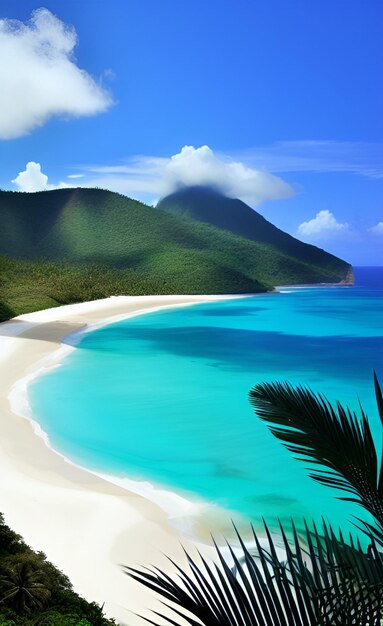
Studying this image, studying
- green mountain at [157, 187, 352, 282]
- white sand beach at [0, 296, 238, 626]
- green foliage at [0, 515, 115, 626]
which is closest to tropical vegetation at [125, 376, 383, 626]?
green foliage at [0, 515, 115, 626]

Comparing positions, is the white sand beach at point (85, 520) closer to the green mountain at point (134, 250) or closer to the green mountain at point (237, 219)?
the green mountain at point (134, 250)

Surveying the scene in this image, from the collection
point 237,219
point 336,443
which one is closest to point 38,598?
point 336,443

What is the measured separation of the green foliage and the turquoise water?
389cm

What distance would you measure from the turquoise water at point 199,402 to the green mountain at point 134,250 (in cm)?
2704

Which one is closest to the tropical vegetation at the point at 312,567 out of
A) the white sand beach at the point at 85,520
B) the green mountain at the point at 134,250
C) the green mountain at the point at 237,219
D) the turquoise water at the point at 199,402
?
the white sand beach at the point at 85,520

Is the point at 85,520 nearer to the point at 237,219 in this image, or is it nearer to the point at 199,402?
the point at 199,402

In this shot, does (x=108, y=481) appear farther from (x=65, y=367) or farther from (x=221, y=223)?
(x=221, y=223)

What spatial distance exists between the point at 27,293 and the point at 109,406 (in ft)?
86.2

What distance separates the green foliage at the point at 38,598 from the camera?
12.2ft

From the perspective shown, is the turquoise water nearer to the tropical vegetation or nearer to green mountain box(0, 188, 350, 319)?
the tropical vegetation

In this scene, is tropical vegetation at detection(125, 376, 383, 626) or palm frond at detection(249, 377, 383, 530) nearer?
tropical vegetation at detection(125, 376, 383, 626)

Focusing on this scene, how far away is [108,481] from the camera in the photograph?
8.80 metres

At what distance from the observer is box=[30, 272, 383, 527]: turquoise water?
9.35 meters

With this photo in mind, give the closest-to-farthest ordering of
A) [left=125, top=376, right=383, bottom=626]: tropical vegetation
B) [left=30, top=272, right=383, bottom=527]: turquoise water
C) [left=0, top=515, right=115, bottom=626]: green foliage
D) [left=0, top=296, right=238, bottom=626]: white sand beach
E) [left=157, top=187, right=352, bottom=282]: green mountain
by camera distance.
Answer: [left=125, top=376, right=383, bottom=626]: tropical vegetation → [left=0, top=515, right=115, bottom=626]: green foliage → [left=0, top=296, right=238, bottom=626]: white sand beach → [left=30, top=272, right=383, bottom=527]: turquoise water → [left=157, top=187, right=352, bottom=282]: green mountain
